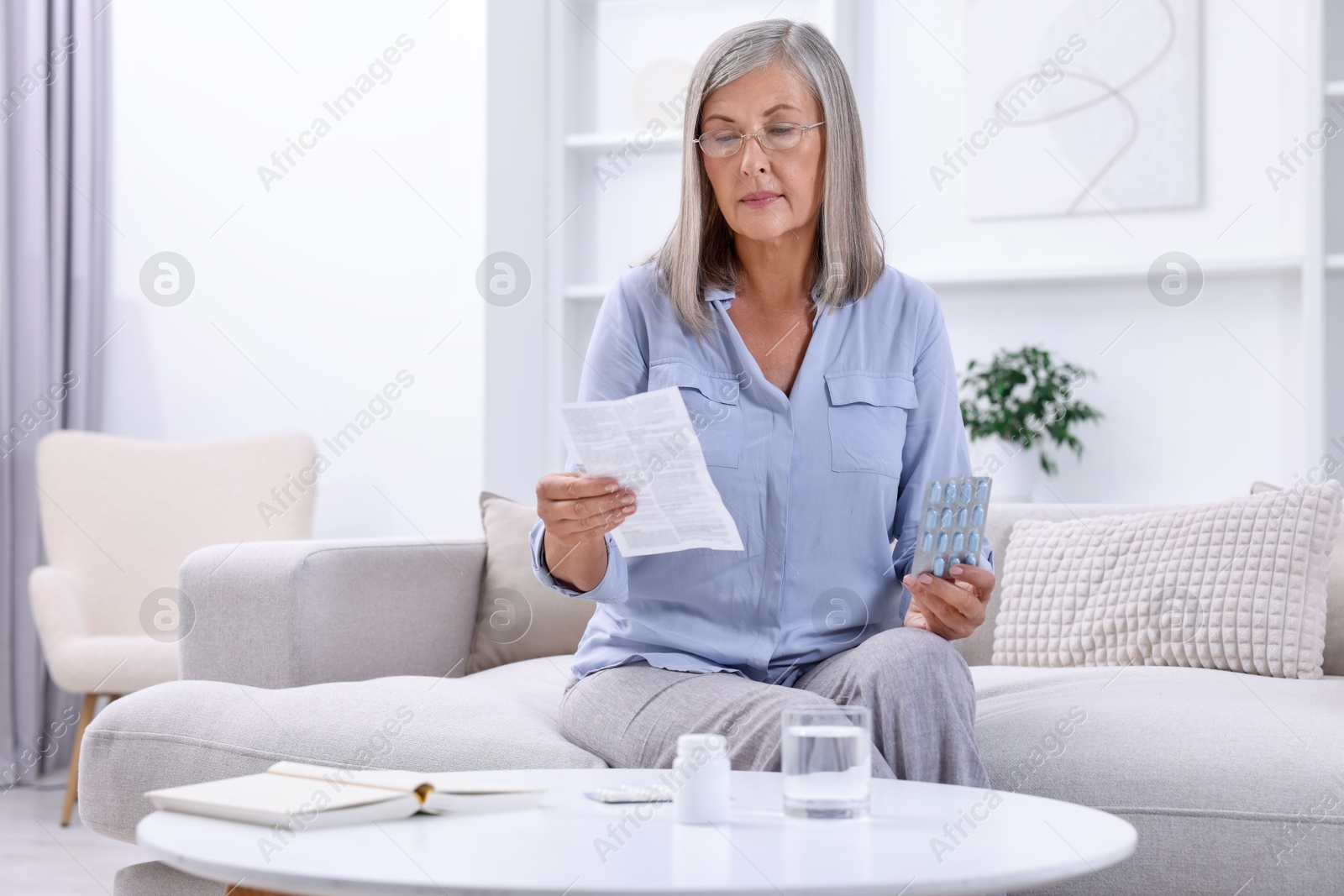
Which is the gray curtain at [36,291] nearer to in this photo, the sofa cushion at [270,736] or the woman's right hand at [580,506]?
the sofa cushion at [270,736]

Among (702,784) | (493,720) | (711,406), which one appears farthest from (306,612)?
(702,784)

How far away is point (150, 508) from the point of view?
323 cm

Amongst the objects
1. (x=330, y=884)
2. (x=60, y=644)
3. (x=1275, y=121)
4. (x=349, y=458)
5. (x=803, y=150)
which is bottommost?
(x=60, y=644)

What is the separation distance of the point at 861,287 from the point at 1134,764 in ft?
2.03

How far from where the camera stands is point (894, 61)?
11.3 feet

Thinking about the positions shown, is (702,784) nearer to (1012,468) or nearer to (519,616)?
(519,616)

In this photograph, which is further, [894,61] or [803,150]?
[894,61]

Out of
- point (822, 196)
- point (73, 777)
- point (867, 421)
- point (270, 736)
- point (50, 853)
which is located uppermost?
point (822, 196)

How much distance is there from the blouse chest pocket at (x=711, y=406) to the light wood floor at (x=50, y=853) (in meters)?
1.28

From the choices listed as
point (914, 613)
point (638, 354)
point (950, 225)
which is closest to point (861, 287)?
point (638, 354)

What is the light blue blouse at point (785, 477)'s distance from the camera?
1.43 metres

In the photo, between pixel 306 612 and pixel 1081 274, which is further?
pixel 1081 274

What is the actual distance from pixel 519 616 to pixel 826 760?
1.26 meters

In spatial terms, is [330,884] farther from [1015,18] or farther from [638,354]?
[1015,18]
